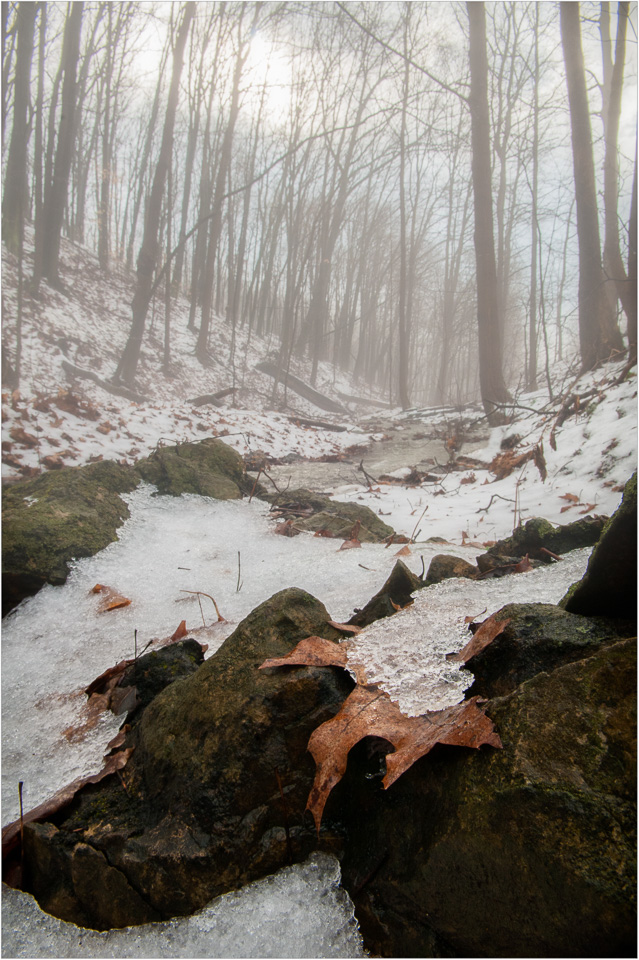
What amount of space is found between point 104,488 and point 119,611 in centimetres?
161

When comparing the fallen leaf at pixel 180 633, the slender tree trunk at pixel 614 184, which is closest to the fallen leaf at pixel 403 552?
the fallen leaf at pixel 180 633

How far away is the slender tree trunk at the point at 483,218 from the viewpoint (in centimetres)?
758

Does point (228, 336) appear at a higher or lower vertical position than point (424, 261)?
lower

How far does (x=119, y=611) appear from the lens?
225 cm

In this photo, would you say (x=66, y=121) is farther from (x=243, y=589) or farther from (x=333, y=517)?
(x=243, y=589)

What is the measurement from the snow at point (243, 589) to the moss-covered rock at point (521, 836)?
135mm

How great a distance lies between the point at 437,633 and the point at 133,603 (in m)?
1.63

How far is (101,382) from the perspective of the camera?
360 inches

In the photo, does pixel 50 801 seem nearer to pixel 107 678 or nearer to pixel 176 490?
pixel 107 678

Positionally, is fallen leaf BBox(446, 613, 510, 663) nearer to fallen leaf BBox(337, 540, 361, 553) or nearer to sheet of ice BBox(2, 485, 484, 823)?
sheet of ice BBox(2, 485, 484, 823)

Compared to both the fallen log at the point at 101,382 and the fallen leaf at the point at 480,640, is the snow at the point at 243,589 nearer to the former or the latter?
the fallen leaf at the point at 480,640

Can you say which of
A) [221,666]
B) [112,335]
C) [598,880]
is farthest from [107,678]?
[112,335]

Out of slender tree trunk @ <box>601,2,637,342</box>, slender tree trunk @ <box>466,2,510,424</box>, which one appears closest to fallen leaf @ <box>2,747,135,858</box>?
slender tree trunk @ <box>601,2,637,342</box>

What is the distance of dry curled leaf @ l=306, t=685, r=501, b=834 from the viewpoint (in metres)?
0.87
